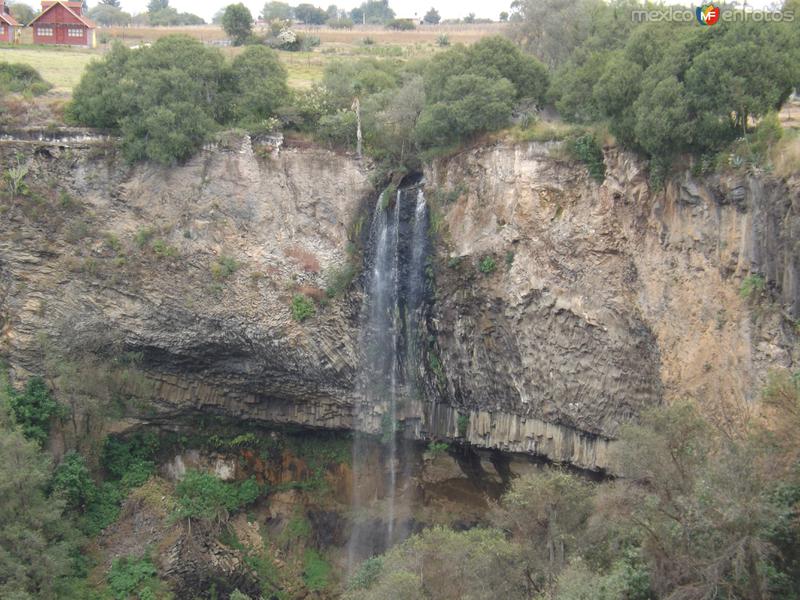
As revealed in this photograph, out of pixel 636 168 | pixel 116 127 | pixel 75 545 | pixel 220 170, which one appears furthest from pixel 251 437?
pixel 636 168

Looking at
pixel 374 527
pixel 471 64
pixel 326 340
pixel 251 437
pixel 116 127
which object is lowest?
pixel 374 527

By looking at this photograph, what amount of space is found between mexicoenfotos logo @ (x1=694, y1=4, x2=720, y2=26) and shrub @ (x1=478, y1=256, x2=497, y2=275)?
7239 millimetres

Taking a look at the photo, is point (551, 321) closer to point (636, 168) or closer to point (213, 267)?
point (636, 168)

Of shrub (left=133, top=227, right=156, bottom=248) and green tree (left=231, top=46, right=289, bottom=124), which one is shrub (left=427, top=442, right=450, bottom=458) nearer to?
shrub (left=133, top=227, right=156, bottom=248)

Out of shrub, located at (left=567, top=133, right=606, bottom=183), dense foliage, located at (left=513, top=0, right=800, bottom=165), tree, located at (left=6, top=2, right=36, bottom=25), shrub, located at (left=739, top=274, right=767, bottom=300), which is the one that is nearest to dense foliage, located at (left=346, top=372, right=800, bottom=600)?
shrub, located at (left=739, top=274, right=767, bottom=300)

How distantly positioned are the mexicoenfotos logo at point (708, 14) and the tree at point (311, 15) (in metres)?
51.4

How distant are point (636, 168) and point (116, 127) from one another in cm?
1417

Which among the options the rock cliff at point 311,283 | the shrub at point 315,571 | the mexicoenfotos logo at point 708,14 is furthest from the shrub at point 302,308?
the mexicoenfotos logo at point 708,14

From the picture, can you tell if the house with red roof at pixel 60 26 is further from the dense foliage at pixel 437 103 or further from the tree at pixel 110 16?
the tree at pixel 110 16

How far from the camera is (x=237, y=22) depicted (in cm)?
4272

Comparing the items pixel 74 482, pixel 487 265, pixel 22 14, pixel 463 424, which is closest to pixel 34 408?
pixel 74 482

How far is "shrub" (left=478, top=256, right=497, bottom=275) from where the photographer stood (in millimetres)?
22203

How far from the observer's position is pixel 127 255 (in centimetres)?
2411

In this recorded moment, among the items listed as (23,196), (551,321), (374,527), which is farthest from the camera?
(374,527)
